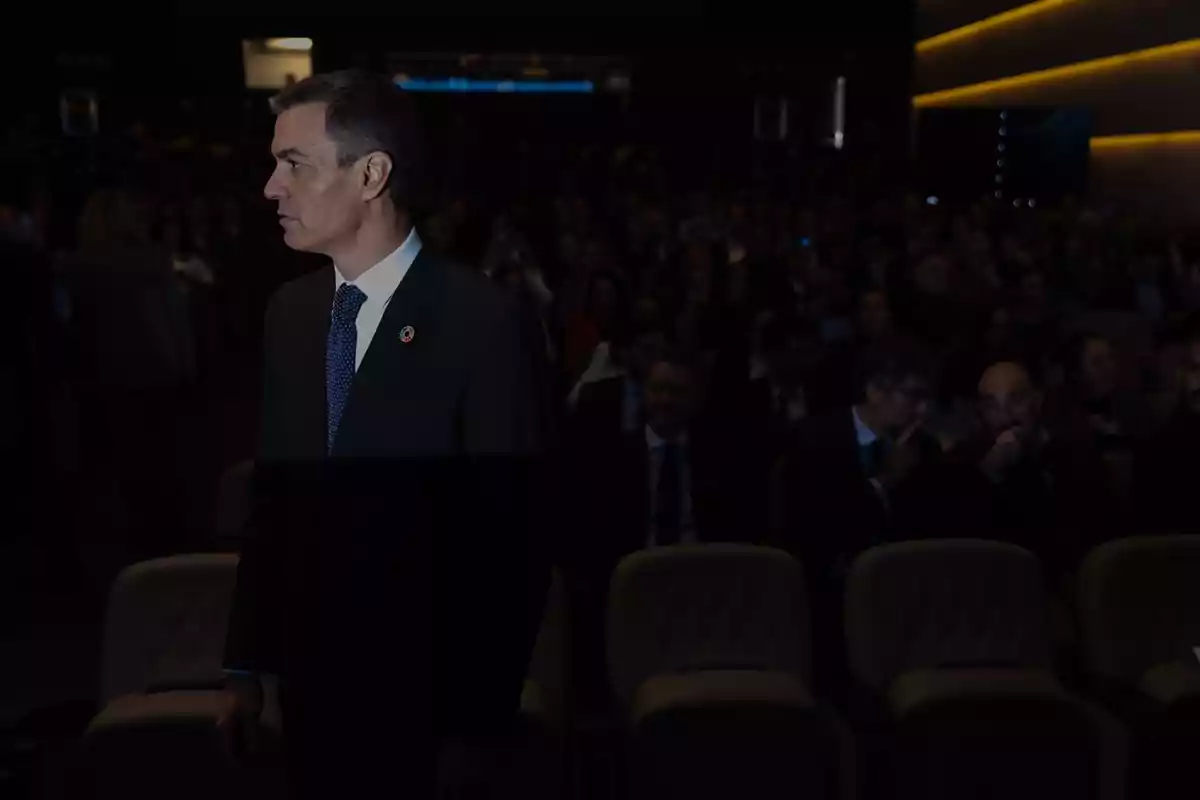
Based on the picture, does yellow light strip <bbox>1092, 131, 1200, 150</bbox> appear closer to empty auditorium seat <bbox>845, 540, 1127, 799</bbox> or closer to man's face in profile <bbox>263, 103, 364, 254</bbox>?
empty auditorium seat <bbox>845, 540, 1127, 799</bbox>

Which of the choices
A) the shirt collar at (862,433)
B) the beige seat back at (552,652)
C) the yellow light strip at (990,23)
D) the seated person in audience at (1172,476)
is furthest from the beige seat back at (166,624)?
the yellow light strip at (990,23)

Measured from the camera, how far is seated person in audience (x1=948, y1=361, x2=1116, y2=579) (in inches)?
161

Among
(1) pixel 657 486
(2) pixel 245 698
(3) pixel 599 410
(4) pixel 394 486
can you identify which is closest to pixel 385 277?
(4) pixel 394 486

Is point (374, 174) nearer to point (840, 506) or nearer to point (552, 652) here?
point (552, 652)

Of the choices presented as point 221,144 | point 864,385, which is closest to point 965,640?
point 864,385

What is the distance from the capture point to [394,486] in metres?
1.70

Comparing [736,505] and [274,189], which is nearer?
[274,189]

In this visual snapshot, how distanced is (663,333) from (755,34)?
12309 millimetres

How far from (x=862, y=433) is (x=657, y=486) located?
68cm

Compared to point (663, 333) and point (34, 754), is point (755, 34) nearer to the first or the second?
point (663, 333)

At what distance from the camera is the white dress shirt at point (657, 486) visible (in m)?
4.53

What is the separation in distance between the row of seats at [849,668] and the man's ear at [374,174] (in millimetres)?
1754

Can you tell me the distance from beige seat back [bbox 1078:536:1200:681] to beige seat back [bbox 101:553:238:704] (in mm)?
2105

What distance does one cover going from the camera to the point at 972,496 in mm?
4074
